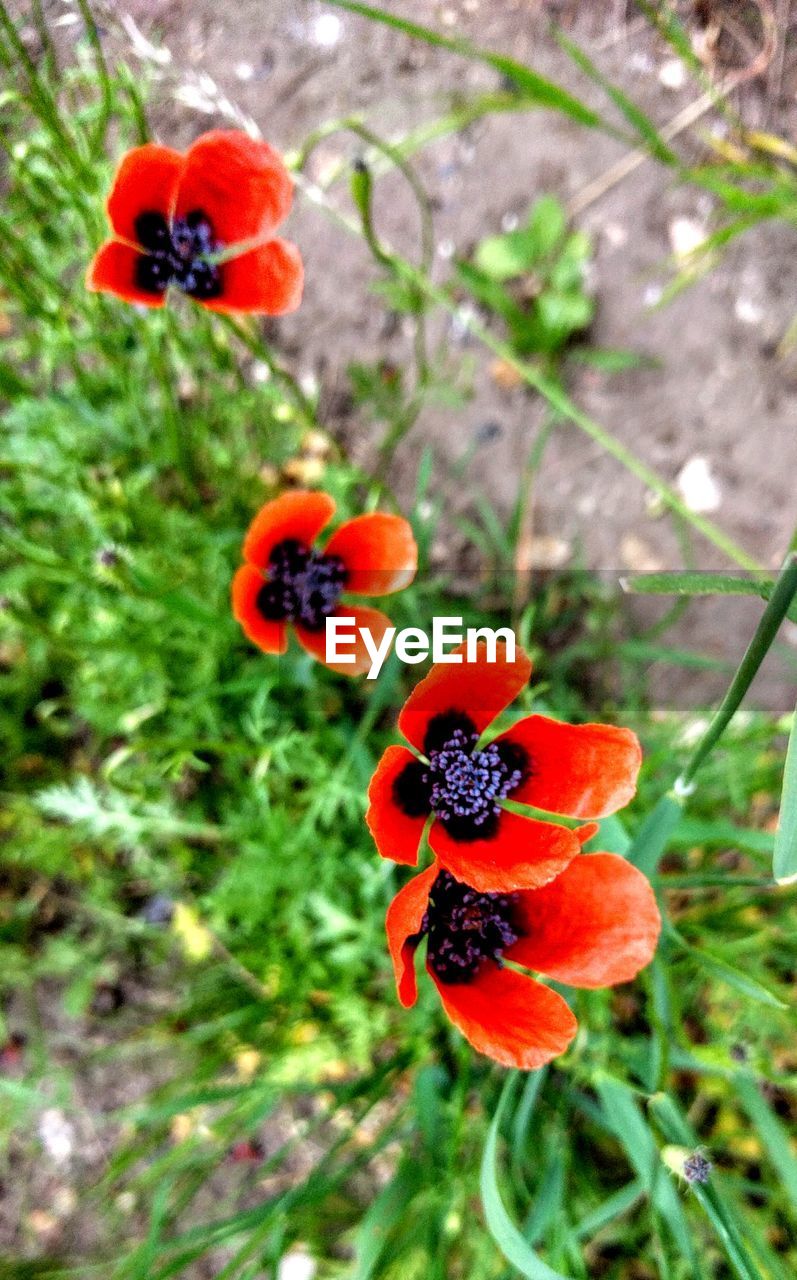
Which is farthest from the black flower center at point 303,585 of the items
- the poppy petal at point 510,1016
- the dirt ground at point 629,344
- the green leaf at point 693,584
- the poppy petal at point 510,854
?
the dirt ground at point 629,344

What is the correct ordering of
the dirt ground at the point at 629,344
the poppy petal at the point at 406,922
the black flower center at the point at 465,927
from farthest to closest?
the dirt ground at the point at 629,344 < the black flower center at the point at 465,927 < the poppy petal at the point at 406,922

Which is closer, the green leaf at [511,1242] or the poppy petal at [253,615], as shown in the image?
the green leaf at [511,1242]

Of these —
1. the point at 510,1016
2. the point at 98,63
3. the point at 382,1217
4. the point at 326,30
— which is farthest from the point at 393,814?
the point at 326,30

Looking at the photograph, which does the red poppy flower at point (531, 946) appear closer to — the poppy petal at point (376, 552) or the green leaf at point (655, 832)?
the green leaf at point (655, 832)

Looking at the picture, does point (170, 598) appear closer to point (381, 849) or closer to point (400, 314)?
point (381, 849)

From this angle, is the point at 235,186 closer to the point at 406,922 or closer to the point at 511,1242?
the point at 406,922

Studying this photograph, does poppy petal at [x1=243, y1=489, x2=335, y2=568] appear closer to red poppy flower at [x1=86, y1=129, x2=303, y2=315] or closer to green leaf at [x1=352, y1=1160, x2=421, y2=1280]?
red poppy flower at [x1=86, y1=129, x2=303, y2=315]

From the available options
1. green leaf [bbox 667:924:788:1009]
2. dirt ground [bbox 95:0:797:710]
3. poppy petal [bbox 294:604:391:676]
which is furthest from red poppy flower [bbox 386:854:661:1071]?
dirt ground [bbox 95:0:797:710]
